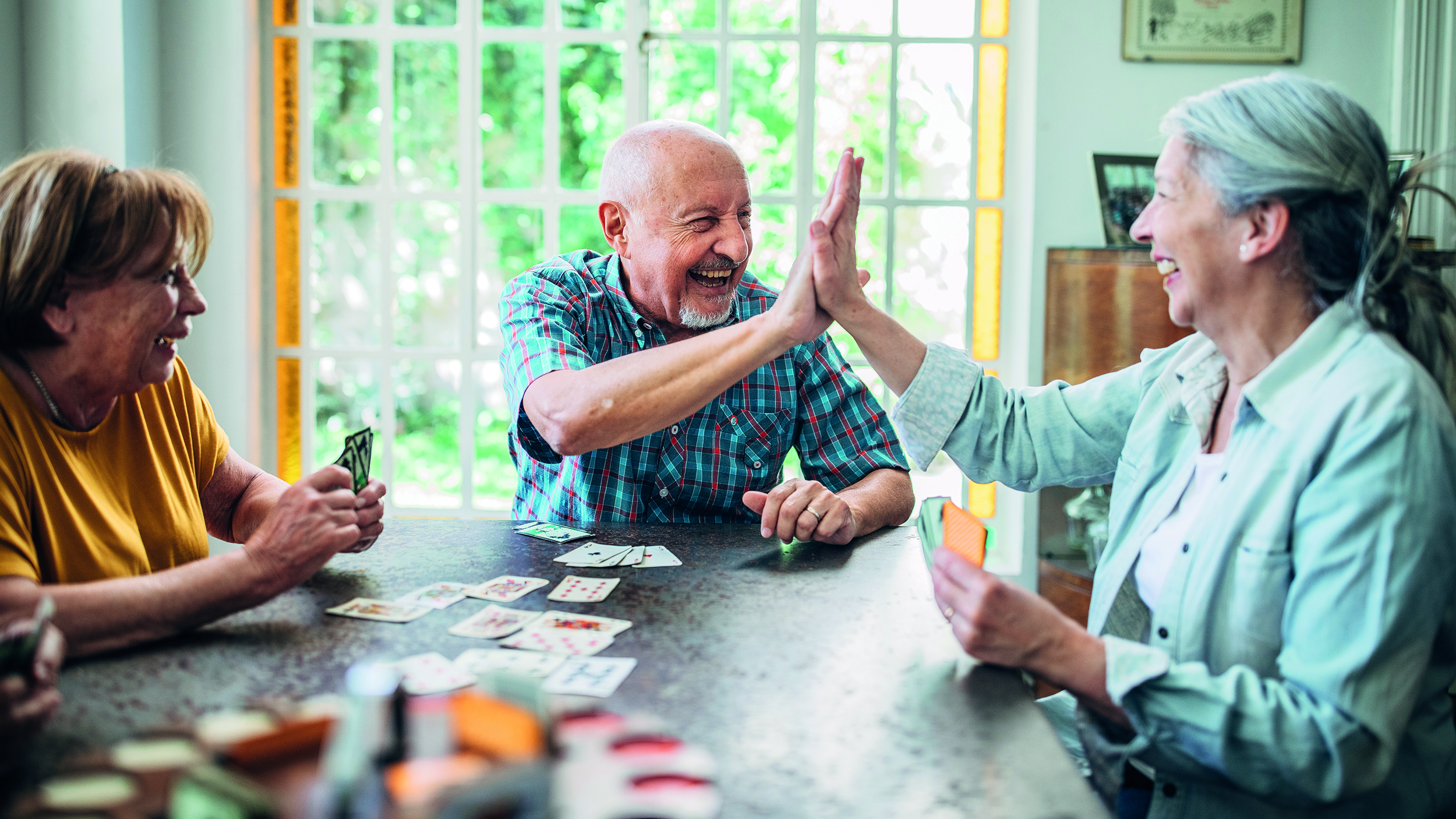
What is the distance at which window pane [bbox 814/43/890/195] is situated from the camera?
12.1 ft

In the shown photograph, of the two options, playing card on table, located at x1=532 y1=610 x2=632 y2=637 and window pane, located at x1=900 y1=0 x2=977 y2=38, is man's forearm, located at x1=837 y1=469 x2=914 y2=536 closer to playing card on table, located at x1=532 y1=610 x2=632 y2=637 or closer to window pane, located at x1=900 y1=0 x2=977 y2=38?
playing card on table, located at x1=532 y1=610 x2=632 y2=637

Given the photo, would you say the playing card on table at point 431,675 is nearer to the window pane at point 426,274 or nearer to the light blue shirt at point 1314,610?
the light blue shirt at point 1314,610

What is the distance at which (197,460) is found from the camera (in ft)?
5.49

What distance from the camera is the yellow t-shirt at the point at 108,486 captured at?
1.25 meters

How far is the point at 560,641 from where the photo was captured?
1246 mm

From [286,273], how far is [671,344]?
250cm

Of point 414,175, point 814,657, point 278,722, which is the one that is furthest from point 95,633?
point 414,175

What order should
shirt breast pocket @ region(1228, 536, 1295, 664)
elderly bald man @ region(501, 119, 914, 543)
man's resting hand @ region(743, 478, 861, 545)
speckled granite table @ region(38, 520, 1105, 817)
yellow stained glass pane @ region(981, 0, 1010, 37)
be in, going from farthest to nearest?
yellow stained glass pane @ region(981, 0, 1010, 37) < elderly bald man @ region(501, 119, 914, 543) < man's resting hand @ region(743, 478, 861, 545) < shirt breast pocket @ region(1228, 536, 1295, 664) < speckled granite table @ region(38, 520, 1105, 817)

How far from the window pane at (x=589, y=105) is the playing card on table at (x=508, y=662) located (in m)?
2.83

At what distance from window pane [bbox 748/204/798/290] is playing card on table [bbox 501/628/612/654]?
2.60 meters

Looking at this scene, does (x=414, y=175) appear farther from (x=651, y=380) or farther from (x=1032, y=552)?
(x=1032, y=552)

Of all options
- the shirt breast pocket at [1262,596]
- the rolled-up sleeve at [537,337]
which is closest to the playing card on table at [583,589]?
the rolled-up sleeve at [537,337]

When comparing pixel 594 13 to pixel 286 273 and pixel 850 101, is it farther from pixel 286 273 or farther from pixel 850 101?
pixel 286 273

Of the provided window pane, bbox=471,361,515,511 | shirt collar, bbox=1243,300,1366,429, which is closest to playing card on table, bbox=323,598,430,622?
shirt collar, bbox=1243,300,1366,429
